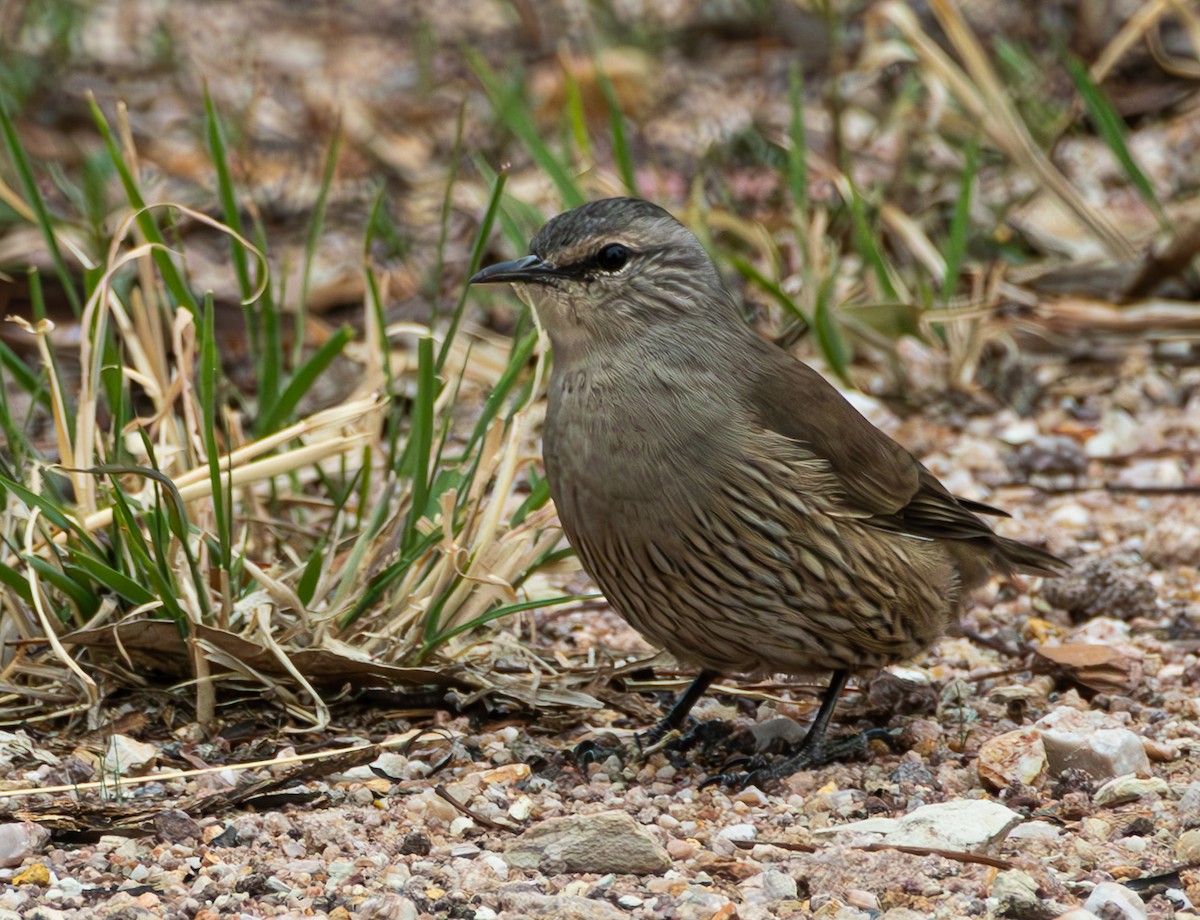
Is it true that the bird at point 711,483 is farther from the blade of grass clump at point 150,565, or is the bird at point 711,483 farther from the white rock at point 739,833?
the blade of grass clump at point 150,565

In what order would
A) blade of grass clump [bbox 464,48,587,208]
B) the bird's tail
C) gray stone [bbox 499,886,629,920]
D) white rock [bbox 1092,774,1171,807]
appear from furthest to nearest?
blade of grass clump [bbox 464,48,587,208] < the bird's tail < white rock [bbox 1092,774,1171,807] < gray stone [bbox 499,886,629,920]

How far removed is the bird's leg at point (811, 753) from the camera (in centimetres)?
389

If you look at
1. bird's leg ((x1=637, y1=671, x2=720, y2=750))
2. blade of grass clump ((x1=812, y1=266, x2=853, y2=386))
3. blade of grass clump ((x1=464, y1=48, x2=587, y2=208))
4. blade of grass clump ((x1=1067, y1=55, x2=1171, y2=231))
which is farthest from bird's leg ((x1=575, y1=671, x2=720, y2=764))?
blade of grass clump ((x1=1067, y1=55, x2=1171, y2=231))

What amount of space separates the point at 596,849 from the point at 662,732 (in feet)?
3.03

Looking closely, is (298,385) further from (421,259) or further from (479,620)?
(421,259)

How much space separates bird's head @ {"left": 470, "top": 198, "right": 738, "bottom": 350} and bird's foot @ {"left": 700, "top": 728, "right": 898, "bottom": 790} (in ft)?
3.30

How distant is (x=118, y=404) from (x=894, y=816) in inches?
76.5

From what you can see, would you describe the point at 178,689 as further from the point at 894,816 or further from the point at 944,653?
the point at 944,653

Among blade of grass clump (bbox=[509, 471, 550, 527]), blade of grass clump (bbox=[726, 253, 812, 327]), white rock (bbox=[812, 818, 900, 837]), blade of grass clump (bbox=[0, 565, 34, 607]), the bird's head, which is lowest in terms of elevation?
white rock (bbox=[812, 818, 900, 837])

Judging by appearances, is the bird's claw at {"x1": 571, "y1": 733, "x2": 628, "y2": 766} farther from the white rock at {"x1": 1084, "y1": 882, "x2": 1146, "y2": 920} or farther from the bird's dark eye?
the white rock at {"x1": 1084, "y1": 882, "x2": 1146, "y2": 920}

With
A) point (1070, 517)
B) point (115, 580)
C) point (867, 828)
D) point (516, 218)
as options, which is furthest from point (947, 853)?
point (516, 218)

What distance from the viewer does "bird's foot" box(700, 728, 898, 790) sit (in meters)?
3.89

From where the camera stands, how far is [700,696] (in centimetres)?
437

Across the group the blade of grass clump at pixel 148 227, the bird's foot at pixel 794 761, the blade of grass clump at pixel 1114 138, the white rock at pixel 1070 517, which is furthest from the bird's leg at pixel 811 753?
the blade of grass clump at pixel 1114 138
